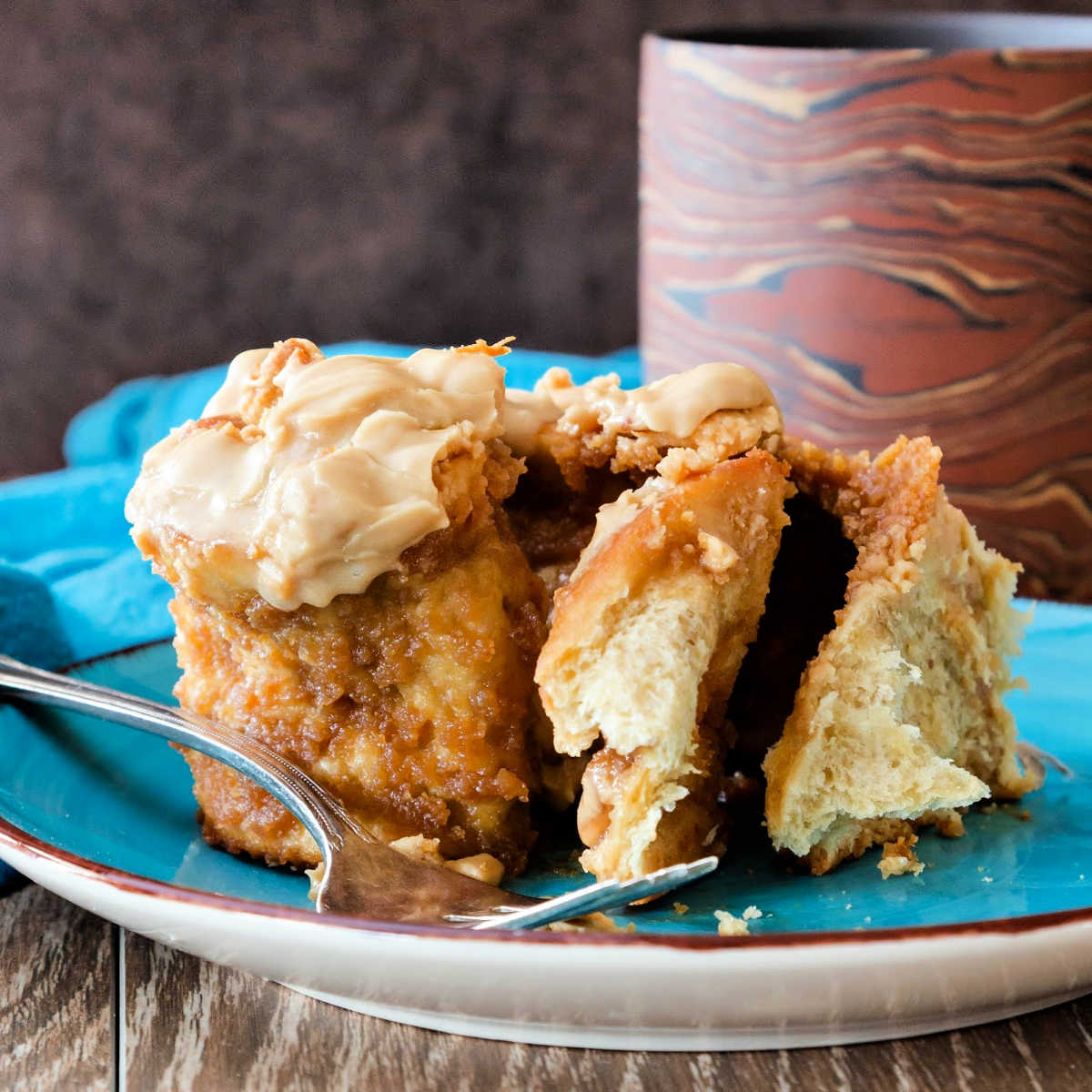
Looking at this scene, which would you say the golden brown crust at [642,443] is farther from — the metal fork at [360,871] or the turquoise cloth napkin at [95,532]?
the turquoise cloth napkin at [95,532]

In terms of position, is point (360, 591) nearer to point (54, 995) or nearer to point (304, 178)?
point (54, 995)

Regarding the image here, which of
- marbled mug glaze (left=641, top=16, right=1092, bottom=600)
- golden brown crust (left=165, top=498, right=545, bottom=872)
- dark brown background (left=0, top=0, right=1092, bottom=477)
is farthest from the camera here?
dark brown background (left=0, top=0, right=1092, bottom=477)

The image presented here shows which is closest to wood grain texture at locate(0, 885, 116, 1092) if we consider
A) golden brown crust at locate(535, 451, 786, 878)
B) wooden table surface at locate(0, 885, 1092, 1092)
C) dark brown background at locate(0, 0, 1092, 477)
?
wooden table surface at locate(0, 885, 1092, 1092)

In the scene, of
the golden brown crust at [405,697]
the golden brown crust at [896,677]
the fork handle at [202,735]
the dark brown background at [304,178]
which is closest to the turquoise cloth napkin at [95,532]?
the fork handle at [202,735]

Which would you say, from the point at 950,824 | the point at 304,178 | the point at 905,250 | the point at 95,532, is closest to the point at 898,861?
the point at 950,824

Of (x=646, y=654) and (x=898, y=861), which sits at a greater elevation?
(x=646, y=654)

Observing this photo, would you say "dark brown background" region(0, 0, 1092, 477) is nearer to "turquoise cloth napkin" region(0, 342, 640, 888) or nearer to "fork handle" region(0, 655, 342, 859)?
"turquoise cloth napkin" region(0, 342, 640, 888)

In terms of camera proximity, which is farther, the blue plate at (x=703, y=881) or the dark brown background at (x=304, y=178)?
the dark brown background at (x=304, y=178)
